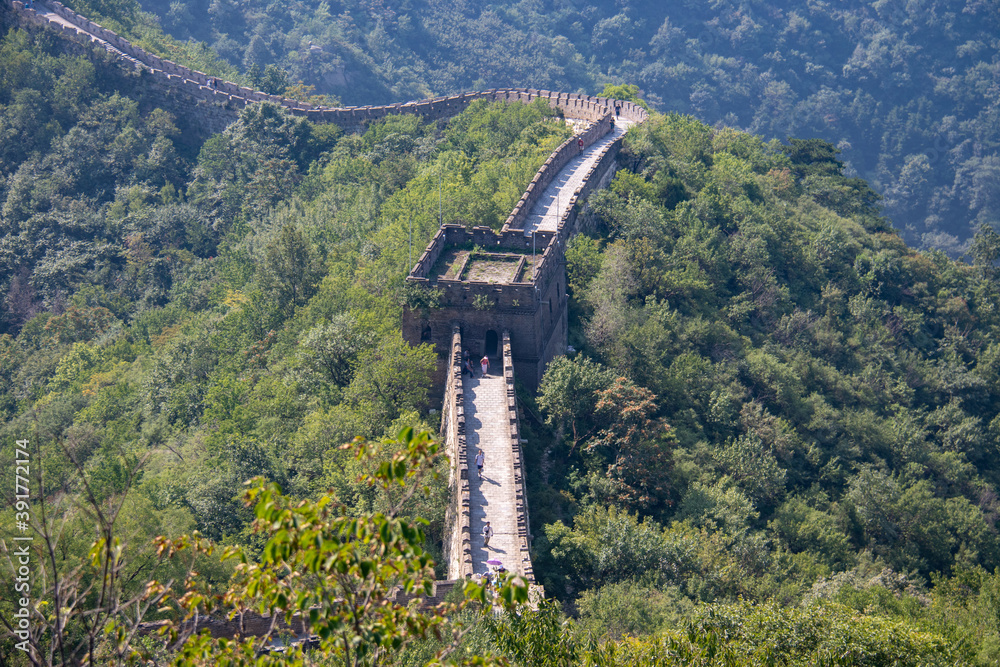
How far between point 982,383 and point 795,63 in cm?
12530

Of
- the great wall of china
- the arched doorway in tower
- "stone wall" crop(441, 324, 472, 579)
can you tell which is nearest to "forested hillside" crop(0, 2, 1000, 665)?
"stone wall" crop(441, 324, 472, 579)

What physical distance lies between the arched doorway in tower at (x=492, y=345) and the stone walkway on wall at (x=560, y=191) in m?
6.47

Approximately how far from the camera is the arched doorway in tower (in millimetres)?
38000

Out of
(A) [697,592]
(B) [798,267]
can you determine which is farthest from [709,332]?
(A) [697,592]

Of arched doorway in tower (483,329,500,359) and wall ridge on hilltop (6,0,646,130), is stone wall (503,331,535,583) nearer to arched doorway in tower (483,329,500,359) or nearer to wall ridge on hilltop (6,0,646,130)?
arched doorway in tower (483,329,500,359)

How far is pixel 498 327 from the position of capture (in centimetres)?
3778

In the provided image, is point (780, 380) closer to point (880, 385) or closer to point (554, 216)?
point (880, 385)

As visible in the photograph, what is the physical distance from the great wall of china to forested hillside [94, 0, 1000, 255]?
85.7 meters

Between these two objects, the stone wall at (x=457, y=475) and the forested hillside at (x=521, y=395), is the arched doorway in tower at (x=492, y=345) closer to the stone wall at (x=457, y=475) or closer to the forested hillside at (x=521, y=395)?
the stone wall at (x=457, y=475)

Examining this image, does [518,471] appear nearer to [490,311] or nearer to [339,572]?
[490,311]

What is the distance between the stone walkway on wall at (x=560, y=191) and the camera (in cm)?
4826

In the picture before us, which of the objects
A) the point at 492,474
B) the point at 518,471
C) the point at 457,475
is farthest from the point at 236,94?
the point at 518,471

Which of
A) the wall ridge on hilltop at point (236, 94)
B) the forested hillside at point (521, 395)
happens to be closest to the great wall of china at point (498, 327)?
the forested hillside at point (521, 395)

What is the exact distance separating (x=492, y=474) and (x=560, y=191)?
2576 cm
